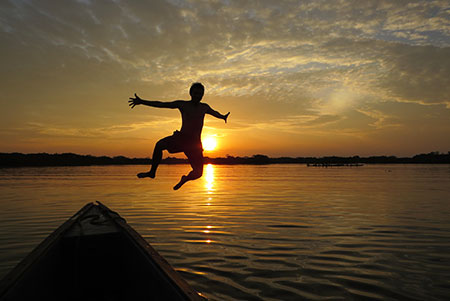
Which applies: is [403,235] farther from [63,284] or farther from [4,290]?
[4,290]

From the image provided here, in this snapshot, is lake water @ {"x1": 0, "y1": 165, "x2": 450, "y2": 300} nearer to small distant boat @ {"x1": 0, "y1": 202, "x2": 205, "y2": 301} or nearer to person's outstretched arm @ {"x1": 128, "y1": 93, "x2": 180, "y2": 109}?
small distant boat @ {"x1": 0, "y1": 202, "x2": 205, "y2": 301}

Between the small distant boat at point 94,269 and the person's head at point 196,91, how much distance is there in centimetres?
334

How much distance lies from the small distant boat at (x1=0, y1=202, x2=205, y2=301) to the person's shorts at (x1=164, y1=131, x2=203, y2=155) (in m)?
2.23

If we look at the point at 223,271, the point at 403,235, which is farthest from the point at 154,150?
the point at 403,235

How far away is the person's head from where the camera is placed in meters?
6.84

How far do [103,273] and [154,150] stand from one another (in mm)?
3200

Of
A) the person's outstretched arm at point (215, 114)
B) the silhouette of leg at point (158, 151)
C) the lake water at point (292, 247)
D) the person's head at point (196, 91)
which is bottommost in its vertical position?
the lake water at point (292, 247)

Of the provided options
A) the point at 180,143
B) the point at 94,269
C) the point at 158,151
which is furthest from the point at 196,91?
the point at 94,269

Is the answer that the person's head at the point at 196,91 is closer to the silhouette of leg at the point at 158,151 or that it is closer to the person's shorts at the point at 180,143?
the person's shorts at the point at 180,143

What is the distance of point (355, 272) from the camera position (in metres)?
9.95

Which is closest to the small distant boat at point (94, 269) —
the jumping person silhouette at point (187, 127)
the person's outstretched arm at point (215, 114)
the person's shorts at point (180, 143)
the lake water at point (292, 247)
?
the jumping person silhouette at point (187, 127)

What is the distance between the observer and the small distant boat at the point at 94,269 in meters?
5.50

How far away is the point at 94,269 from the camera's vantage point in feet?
24.6

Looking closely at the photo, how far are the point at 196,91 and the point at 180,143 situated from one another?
1175mm
